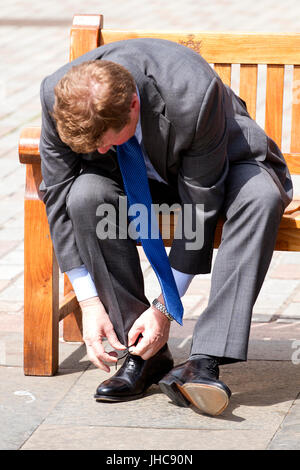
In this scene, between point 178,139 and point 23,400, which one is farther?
point 23,400

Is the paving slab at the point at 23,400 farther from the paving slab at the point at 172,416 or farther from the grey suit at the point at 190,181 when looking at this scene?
the grey suit at the point at 190,181

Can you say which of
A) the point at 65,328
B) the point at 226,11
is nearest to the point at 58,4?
the point at 226,11

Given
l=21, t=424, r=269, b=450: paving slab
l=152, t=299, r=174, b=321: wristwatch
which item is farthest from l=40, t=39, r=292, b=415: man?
l=21, t=424, r=269, b=450: paving slab

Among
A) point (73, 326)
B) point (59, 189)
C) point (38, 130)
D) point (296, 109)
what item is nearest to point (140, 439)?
point (59, 189)

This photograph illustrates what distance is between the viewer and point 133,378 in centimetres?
303

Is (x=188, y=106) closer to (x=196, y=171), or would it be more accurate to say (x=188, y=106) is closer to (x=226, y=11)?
(x=196, y=171)

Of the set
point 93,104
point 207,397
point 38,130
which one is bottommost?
point 207,397

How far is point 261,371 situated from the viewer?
3246 mm

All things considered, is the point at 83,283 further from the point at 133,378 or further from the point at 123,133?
the point at 123,133

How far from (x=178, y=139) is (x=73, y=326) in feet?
3.25

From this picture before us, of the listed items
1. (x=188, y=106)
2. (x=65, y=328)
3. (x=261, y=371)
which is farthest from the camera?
(x=65, y=328)

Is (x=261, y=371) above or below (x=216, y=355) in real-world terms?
below

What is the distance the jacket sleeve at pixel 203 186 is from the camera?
9.19ft
